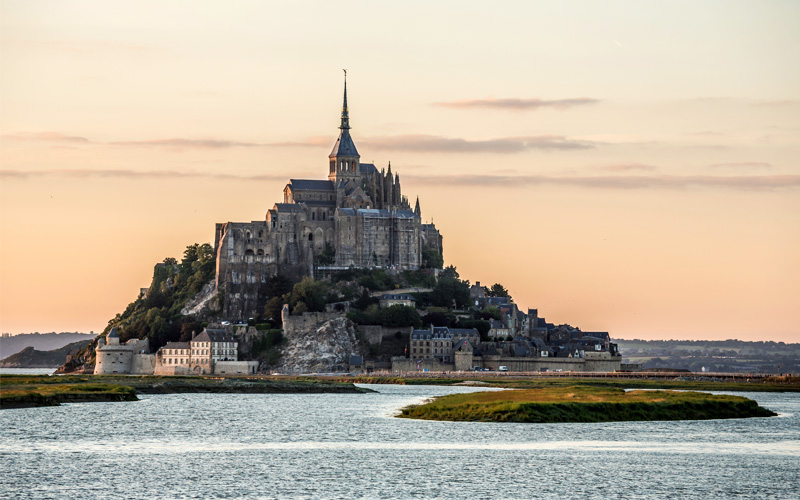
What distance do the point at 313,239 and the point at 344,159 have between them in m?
16.7

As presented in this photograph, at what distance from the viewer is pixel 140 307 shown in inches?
7288

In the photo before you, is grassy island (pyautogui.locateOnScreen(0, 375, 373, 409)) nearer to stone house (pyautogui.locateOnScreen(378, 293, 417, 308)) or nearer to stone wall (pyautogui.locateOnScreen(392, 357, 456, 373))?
stone wall (pyautogui.locateOnScreen(392, 357, 456, 373))

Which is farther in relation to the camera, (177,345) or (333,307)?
(333,307)

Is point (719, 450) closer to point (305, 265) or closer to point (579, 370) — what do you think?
point (579, 370)

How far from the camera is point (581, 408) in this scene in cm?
8350

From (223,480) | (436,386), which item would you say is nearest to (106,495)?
(223,480)

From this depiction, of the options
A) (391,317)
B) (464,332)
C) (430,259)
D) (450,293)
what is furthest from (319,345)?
(430,259)

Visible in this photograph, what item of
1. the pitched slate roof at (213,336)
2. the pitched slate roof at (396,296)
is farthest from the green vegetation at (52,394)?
the pitched slate roof at (396,296)

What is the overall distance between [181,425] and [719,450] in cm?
3418

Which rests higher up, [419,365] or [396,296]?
[396,296]

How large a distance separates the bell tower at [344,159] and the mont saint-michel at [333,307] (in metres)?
0.22

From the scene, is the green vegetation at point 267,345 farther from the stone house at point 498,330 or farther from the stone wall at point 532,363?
the stone house at point 498,330

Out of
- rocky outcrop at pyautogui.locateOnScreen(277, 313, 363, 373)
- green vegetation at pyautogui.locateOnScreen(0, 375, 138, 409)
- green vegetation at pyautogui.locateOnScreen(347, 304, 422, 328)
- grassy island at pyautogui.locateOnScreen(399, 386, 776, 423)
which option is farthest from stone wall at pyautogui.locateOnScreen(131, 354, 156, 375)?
grassy island at pyautogui.locateOnScreen(399, 386, 776, 423)

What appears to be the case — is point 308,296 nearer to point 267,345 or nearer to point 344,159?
point 267,345
